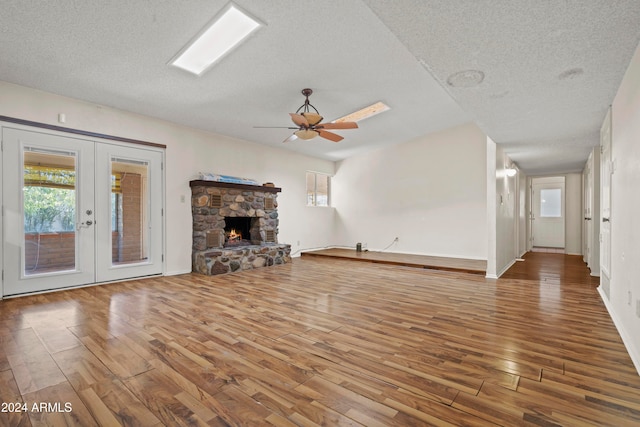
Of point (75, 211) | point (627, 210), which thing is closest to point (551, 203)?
point (627, 210)

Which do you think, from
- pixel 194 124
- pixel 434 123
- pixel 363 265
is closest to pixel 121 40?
pixel 194 124

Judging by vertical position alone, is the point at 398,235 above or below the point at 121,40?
below

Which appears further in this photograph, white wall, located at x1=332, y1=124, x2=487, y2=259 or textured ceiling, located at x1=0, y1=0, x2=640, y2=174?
white wall, located at x1=332, y1=124, x2=487, y2=259

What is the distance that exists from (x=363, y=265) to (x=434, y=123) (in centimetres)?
344

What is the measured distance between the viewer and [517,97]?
10.2ft

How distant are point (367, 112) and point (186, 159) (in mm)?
3490

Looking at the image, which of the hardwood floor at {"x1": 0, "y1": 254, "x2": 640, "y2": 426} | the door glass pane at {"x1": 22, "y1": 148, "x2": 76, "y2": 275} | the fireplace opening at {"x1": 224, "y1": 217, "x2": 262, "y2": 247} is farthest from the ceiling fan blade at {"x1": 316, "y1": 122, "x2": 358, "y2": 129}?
the door glass pane at {"x1": 22, "y1": 148, "x2": 76, "y2": 275}

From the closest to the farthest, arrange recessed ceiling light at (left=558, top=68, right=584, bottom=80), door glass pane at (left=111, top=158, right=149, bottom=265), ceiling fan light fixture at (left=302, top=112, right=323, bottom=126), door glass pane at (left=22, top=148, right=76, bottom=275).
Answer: recessed ceiling light at (left=558, top=68, right=584, bottom=80) → door glass pane at (left=22, top=148, right=76, bottom=275) → ceiling fan light fixture at (left=302, top=112, right=323, bottom=126) → door glass pane at (left=111, top=158, right=149, bottom=265)

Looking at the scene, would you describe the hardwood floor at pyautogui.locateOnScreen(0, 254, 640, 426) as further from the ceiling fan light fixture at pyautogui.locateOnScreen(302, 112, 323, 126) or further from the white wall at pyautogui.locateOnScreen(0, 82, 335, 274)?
the ceiling fan light fixture at pyautogui.locateOnScreen(302, 112, 323, 126)

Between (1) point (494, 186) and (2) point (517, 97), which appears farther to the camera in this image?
(1) point (494, 186)

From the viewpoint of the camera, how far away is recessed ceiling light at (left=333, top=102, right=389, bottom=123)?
5505 millimetres

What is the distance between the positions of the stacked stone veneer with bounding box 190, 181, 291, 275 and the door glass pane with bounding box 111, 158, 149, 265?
826 mm

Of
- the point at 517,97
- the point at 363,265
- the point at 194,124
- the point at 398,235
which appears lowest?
the point at 363,265

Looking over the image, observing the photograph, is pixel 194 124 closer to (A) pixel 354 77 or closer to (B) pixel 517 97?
(A) pixel 354 77
